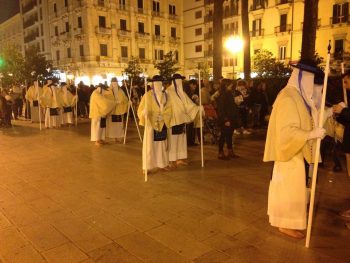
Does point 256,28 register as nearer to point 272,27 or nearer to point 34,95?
point 272,27

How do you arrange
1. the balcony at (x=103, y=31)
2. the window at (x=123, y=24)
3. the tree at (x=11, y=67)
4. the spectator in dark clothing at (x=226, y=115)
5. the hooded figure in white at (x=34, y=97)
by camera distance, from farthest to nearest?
the window at (x=123, y=24)
the balcony at (x=103, y=31)
the tree at (x=11, y=67)
the hooded figure in white at (x=34, y=97)
the spectator in dark clothing at (x=226, y=115)

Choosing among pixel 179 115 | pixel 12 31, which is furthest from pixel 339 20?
pixel 12 31

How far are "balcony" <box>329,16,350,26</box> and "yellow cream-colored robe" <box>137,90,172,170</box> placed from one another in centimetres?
3158

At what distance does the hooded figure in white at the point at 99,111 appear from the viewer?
33.2 feet

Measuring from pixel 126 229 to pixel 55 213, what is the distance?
1.27 meters

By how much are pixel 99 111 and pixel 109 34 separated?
34.8 m

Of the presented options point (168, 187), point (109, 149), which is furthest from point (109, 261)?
point (109, 149)

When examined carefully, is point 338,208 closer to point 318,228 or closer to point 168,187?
point 318,228

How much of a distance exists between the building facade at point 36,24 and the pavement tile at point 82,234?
163 ft

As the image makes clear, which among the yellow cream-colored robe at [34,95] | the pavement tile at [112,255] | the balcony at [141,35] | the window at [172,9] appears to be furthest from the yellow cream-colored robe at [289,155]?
the window at [172,9]

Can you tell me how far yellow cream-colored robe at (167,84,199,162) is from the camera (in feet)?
23.4

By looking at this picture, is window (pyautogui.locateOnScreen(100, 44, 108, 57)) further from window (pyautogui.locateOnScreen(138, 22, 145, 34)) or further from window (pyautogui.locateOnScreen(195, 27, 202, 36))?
window (pyautogui.locateOnScreen(195, 27, 202, 36))

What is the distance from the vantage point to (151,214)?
189 inches

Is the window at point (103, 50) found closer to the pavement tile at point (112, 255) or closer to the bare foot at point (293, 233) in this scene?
the pavement tile at point (112, 255)
